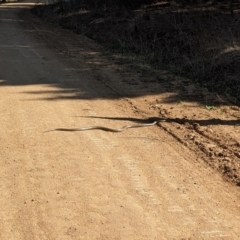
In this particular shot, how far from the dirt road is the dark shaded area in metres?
2.23

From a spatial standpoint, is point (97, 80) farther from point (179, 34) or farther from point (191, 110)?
point (179, 34)

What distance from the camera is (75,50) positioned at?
49.3 feet

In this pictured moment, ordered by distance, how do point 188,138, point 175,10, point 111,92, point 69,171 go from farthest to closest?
1. point 175,10
2. point 111,92
3. point 188,138
4. point 69,171

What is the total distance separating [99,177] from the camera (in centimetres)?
521

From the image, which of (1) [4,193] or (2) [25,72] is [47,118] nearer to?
(1) [4,193]

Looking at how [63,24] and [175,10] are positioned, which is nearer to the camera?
[175,10]

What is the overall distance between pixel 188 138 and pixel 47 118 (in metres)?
2.09

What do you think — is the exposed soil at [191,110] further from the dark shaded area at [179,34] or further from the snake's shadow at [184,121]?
the dark shaded area at [179,34]

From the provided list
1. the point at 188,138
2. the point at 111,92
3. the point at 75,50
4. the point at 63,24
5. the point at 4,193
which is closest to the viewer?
the point at 4,193

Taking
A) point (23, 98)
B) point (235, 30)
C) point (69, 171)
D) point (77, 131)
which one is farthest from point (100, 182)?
point (235, 30)

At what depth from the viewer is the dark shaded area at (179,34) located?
10.7m

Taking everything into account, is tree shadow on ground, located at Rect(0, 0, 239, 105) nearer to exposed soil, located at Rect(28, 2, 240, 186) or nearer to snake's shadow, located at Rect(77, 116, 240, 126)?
exposed soil, located at Rect(28, 2, 240, 186)

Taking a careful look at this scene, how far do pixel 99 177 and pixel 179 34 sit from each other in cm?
1002

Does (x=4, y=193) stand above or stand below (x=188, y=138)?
above
